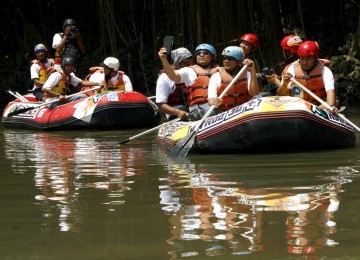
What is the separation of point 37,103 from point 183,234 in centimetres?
986

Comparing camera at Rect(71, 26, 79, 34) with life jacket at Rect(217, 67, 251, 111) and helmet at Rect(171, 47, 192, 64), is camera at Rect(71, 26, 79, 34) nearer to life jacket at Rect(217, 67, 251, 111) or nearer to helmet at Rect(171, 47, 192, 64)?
helmet at Rect(171, 47, 192, 64)

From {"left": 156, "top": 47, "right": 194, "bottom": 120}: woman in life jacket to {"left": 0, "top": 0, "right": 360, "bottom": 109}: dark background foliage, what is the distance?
12.8 ft

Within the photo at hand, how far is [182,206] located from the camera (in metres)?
5.35

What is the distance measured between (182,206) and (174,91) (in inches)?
179

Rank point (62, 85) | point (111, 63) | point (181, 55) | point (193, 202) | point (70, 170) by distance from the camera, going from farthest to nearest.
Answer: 1. point (62, 85)
2. point (111, 63)
3. point (181, 55)
4. point (70, 170)
5. point (193, 202)

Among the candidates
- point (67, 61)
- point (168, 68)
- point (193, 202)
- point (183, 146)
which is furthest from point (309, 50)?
point (67, 61)

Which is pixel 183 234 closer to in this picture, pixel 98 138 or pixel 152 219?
pixel 152 219

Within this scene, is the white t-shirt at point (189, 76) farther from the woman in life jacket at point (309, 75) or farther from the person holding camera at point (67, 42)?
the person holding camera at point (67, 42)

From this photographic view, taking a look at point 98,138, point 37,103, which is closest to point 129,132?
point 98,138

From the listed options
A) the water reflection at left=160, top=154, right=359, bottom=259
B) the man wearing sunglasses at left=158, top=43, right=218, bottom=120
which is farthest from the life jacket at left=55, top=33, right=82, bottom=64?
the water reflection at left=160, top=154, right=359, bottom=259

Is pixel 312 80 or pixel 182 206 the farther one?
pixel 312 80

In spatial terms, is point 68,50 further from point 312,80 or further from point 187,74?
point 312,80

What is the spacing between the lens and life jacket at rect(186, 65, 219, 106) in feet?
→ 30.3

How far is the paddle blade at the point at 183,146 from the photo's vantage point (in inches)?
324
